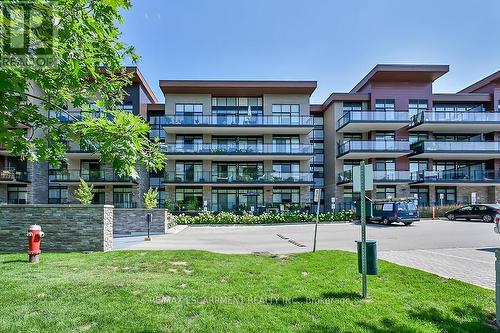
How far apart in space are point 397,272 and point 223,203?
83.6ft

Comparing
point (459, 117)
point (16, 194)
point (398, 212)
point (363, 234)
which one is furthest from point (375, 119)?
point (16, 194)

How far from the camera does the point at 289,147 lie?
31594 millimetres

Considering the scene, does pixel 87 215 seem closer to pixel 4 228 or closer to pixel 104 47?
pixel 4 228

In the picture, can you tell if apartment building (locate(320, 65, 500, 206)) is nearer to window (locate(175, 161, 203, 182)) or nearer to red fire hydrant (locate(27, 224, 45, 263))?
window (locate(175, 161, 203, 182))

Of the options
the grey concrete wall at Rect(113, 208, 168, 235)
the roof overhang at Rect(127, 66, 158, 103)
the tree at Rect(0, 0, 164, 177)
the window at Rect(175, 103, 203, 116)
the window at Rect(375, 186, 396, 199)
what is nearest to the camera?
the tree at Rect(0, 0, 164, 177)

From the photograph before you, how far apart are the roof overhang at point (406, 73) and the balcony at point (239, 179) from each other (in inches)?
522

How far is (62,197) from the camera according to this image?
32250 millimetres

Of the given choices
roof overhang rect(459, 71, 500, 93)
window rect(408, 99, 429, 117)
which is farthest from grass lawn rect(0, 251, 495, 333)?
roof overhang rect(459, 71, 500, 93)

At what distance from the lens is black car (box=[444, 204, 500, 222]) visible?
24116mm

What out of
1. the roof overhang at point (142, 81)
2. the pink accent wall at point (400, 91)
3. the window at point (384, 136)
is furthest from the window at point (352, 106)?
the roof overhang at point (142, 81)

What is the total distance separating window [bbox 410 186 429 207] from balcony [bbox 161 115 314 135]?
43.6ft

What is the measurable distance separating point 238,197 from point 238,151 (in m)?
4.94

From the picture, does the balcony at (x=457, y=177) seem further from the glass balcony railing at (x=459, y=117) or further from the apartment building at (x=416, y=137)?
the glass balcony railing at (x=459, y=117)

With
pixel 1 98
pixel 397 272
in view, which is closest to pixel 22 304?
pixel 1 98
